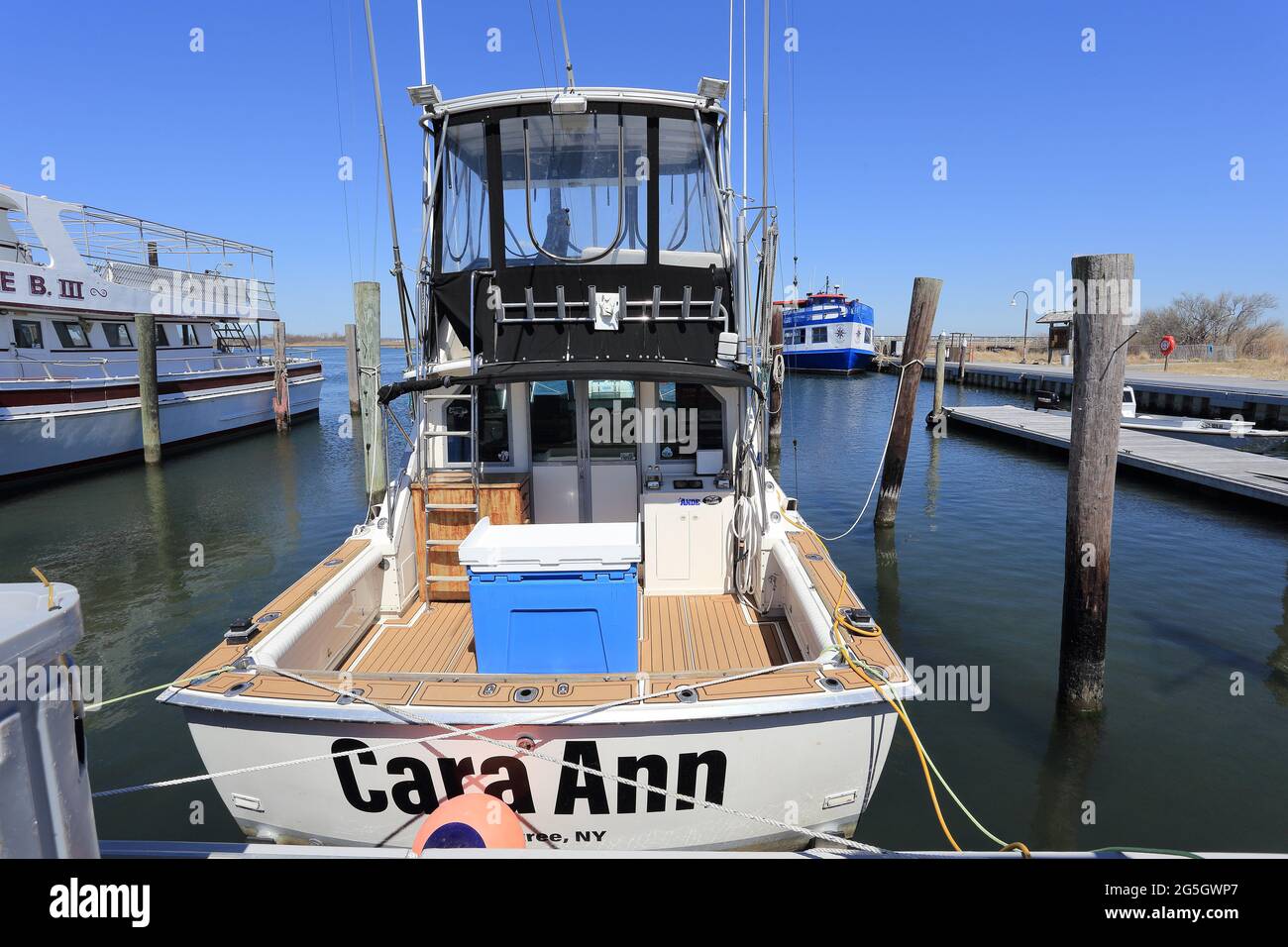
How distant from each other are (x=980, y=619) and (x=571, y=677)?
6.56 m

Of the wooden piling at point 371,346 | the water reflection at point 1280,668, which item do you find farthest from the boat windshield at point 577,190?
the wooden piling at point 371,346

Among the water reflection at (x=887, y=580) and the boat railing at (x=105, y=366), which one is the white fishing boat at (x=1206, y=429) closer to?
the water reflection at (x=887, y=580)

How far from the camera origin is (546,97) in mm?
5367

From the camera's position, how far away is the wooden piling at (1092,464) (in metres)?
5.38

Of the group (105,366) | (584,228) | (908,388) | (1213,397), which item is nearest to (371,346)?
(105,366)

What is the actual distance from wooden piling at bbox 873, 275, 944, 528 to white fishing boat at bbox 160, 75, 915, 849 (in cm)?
607

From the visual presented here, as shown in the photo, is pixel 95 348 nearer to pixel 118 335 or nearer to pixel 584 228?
pixel 118 335

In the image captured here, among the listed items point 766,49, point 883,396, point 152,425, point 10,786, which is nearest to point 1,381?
point 152,425

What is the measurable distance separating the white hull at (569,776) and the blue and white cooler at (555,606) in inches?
32.4

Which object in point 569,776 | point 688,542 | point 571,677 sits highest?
point 688,542

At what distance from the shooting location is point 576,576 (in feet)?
13.2

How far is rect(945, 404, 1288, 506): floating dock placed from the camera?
12.5m
